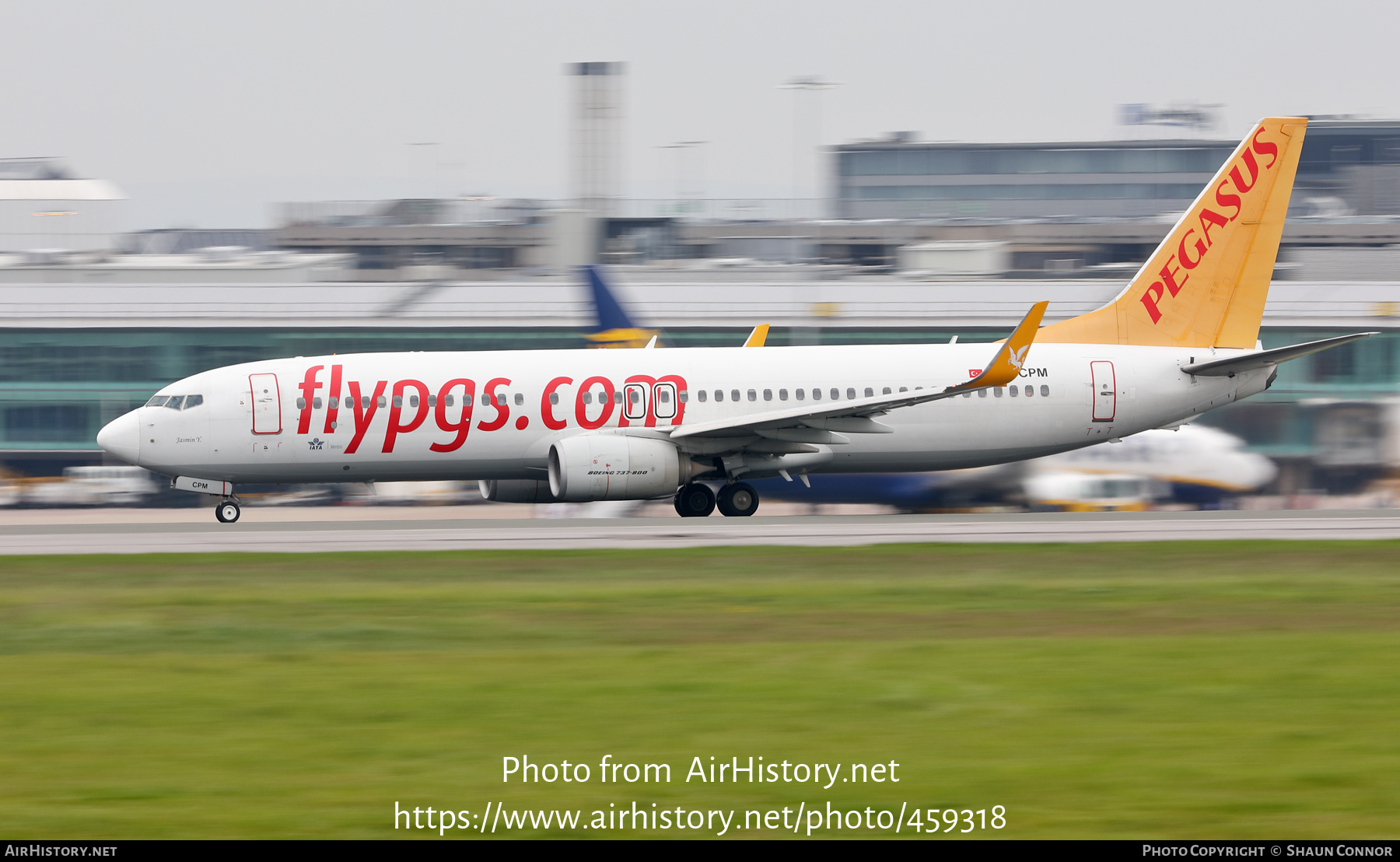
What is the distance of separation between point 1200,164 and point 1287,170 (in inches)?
4209

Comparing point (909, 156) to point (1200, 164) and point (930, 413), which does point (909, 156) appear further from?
point (930, 413)

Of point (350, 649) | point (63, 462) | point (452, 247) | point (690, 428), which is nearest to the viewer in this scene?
point (350, 649)

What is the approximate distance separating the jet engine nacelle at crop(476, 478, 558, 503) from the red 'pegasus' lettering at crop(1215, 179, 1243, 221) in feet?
49.8

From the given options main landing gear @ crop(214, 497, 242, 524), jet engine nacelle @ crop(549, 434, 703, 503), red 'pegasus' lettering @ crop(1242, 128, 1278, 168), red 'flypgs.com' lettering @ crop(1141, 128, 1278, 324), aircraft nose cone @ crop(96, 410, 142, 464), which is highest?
red 'pegasus' lettering @ crop(1242, 128, 1278, 168)

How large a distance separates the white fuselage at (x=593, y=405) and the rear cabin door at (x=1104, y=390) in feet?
0.12

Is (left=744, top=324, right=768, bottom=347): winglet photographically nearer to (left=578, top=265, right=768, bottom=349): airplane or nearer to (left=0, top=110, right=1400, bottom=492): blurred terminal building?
(left=578, top=265, right=768, bottom=349): airplane

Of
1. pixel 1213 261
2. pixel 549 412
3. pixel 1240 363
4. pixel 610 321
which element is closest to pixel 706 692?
pixel 549 412

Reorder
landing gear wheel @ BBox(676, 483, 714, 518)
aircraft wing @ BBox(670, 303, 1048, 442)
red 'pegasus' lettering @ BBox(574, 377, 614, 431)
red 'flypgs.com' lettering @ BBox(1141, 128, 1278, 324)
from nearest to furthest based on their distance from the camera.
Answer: aircraft wing @ BBox(670, 303, 1048, 442)
red 'pegasus' lettering @ BBox(574, 377, 614, 431)
landing gear wheel @ BBox(676, 483, 714, 518)
red 'flypgs.com' lettering @ BBox(1141, 128, 1278, 324)

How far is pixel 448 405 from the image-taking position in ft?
96.9

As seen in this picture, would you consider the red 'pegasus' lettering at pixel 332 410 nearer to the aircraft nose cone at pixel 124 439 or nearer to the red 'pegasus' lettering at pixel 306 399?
the red 'pegasus' lettering at pixel 306 399

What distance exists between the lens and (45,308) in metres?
50.2

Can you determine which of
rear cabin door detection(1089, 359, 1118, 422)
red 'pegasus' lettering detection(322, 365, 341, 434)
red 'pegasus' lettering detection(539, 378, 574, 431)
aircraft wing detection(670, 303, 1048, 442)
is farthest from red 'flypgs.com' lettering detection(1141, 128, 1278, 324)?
red 'pegasus' lettering detection(322, 365, 341, 434)

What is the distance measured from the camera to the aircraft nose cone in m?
29.4
